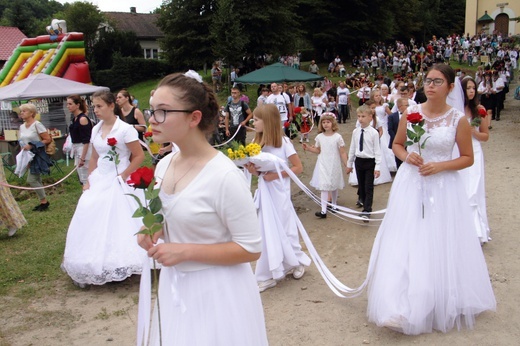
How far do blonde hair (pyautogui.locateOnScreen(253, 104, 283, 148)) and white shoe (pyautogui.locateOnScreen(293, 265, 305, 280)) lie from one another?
1.52 metres

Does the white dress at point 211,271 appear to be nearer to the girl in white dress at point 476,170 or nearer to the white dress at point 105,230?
the white dress at point 105,230

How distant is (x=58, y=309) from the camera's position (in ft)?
18.0

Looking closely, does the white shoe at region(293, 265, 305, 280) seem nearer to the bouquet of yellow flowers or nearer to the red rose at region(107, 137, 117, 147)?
the bouquet of yellow flowers

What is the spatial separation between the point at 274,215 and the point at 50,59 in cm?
2120

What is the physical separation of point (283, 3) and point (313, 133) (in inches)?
788

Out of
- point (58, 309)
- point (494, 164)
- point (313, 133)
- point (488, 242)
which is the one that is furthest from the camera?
point (313, 133)

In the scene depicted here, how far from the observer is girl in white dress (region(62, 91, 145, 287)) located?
573 cm

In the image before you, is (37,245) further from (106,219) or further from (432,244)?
(432,244)

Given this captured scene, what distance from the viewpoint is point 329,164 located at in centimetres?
868

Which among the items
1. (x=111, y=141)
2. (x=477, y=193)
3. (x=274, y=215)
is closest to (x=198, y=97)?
(x=274, y=215)

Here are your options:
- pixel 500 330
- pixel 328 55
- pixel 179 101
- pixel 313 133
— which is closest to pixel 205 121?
pixel 179 101

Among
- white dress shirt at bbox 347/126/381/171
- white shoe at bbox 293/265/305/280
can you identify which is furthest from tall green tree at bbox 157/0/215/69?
white shoe at bbox 293/265/305/280

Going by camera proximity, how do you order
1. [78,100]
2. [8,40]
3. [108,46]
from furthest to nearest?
[108,46] → [8,40] → [78,100]

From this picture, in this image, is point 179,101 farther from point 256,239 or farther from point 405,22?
point 405,22
